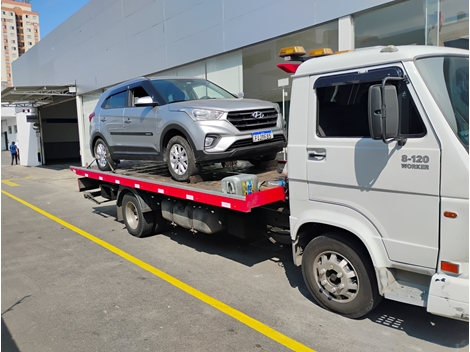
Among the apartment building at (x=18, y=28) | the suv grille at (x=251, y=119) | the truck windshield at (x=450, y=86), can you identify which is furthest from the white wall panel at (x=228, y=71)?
the apartment building at (x=18, y=28)

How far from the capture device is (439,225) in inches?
123

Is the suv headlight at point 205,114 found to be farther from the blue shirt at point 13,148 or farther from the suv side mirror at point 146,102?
the blue shirt at point 13,148

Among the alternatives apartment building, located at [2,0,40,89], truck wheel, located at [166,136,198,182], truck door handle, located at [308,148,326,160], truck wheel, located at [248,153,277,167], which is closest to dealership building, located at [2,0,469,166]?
truck wheel, located at [248,153,277,167]

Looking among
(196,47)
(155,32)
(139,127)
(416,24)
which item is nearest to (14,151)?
(155,32)

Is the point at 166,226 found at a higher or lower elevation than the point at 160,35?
lower

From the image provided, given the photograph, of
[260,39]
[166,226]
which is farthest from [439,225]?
[260,39]

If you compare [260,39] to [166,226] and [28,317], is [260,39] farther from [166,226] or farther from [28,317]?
[28,317]

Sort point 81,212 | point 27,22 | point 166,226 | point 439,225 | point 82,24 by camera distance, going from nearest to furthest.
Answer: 1. point 439,225
2. point 166,226
3. point 81,212
4. point 82,24
5. point 27,22

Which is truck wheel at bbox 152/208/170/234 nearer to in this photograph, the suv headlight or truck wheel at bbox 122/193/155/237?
truck wheel at bbox 122/193/155/237

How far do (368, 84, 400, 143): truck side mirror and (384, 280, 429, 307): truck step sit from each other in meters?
1.35

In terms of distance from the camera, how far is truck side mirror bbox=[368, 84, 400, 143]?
3.11 m

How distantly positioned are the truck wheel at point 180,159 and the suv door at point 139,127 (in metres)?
0.47

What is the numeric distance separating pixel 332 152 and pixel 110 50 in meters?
17.3

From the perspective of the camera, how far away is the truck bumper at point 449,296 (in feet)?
9.64
